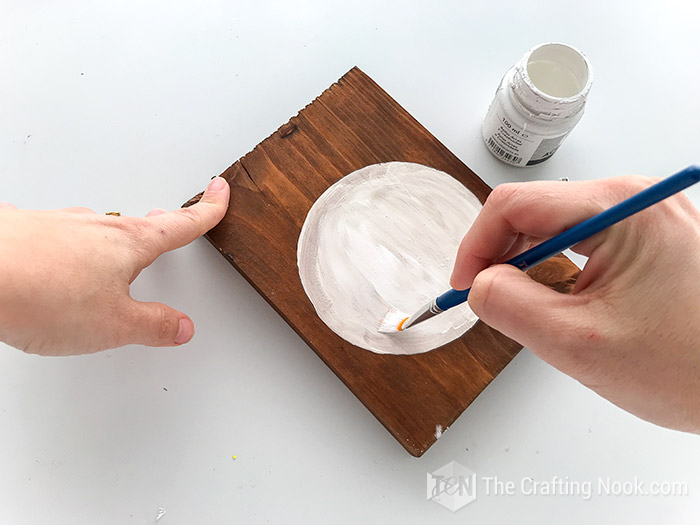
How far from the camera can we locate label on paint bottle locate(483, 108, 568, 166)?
0.90 metres

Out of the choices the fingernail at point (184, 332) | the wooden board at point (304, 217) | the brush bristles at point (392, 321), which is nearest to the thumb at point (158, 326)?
the fingernail at point (184, 332)

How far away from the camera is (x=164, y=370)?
3.00 ft

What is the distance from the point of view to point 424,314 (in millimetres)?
797

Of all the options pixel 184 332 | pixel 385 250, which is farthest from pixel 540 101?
pixel 184 332

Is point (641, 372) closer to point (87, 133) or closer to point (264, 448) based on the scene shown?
point (264, 448)

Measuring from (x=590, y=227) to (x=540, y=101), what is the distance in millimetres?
404

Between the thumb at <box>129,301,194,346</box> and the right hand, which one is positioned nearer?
the right hand

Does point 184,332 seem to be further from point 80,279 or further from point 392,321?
point 392,321

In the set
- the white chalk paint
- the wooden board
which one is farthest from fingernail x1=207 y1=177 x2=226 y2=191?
the white chalk paint

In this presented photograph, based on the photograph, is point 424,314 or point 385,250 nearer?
point 424,314

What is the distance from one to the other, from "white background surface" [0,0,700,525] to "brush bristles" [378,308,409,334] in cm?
14

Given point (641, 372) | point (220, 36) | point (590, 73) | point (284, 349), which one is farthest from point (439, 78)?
point (641, 372)

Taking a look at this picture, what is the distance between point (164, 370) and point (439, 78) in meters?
0.82

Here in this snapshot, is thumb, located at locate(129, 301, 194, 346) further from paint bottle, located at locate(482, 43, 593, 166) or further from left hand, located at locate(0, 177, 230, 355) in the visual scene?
paint bottle, located at locate(482, 43, 593, 166)
